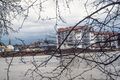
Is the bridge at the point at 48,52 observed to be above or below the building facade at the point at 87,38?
below

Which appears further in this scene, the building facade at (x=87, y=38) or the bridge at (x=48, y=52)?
the building facade at (x=87, y=38)

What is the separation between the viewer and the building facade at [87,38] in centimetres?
290

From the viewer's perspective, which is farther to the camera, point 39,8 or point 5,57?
point 39,8

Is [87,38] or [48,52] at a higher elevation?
[87,38]

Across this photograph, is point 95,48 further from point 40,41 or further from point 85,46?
point 40,41

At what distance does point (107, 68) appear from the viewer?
2977 millimetres

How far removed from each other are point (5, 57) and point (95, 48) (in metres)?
0.76

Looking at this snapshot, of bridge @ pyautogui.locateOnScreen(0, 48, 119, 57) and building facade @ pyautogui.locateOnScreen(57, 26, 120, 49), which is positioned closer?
bridge @ pyautogui.locateOnScreen(0, 48, 119, 57)

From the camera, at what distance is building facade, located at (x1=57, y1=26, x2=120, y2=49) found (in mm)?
2902

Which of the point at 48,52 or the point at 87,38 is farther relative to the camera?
the point at 87,38

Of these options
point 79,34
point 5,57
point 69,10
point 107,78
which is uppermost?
point 69,10

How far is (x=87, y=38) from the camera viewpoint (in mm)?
2961

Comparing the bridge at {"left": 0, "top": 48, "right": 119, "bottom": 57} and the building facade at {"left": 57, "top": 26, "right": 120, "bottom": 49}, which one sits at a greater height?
the building facade at {"left": 57, "top": 26, "right": 120, "bottom": 49}

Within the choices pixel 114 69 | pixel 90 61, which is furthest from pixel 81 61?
pixel 114 69
